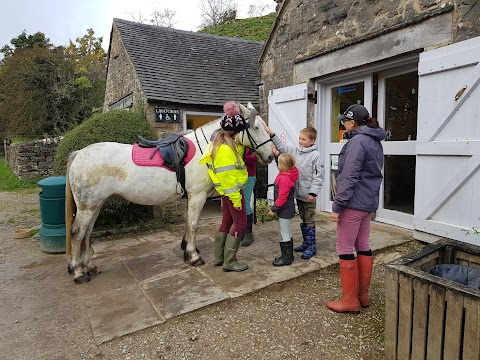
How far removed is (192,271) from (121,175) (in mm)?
1424

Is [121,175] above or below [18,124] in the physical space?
below

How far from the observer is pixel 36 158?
1347 cm

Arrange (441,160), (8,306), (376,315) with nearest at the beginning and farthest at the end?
(376,315), (8,306), (441,160)

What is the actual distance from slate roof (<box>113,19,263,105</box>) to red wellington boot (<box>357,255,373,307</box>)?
209 inches

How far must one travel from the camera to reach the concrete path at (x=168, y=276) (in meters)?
3.09

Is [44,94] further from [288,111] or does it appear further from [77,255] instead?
[77,255]

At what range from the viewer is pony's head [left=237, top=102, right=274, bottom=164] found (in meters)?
3.86

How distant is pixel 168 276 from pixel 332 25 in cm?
478

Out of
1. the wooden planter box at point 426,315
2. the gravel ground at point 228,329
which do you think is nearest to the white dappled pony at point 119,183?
the gravel ground at point 228,329

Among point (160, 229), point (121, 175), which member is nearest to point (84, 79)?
point (160, 229)

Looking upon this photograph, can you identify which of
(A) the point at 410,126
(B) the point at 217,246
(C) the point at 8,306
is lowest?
(C) the point at 8,306

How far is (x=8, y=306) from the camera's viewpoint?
348 cm

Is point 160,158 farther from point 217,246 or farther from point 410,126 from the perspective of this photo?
point 410,126

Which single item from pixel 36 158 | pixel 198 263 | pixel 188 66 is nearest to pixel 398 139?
pixel 198 263
